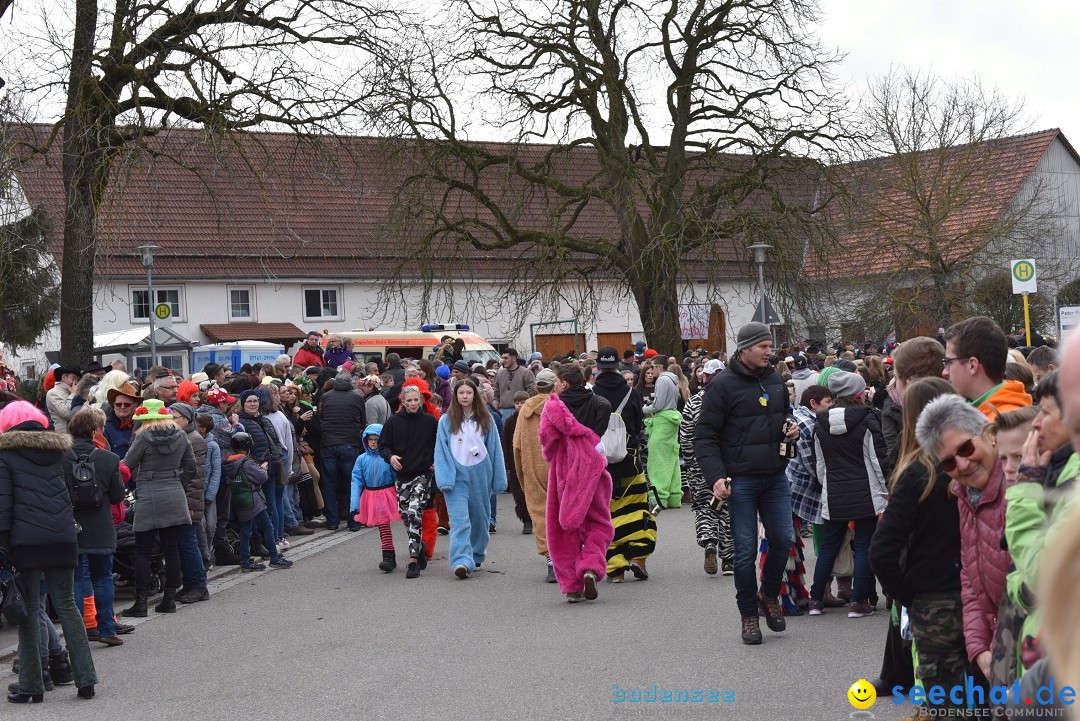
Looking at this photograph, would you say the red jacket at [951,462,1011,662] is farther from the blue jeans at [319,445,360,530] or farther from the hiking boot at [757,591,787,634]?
the blue jeans at [319,445,360,530]

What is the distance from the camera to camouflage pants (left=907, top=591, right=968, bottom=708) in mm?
5398

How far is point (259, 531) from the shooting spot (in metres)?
14.1

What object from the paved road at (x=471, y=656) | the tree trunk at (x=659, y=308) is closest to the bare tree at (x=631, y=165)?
the tree trunk at (x=659, y=308)

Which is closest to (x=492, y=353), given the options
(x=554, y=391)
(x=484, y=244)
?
(x=484, y=244)

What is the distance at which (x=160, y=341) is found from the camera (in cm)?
2914

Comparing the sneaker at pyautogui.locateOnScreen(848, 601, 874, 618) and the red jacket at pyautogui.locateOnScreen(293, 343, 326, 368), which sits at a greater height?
the red jacket at pyautogui.locateOnScreen(293, 343, 326, 368)

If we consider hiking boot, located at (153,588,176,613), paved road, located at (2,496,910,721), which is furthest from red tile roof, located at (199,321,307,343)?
hiking boot, located at (153,588,176,613)

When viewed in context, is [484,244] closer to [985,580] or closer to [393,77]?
[393,77]

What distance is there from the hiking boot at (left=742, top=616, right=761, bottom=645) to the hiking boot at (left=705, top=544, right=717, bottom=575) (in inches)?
121

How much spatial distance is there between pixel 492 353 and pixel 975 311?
1444 centimetres

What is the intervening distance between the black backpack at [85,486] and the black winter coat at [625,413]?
4.69 metres

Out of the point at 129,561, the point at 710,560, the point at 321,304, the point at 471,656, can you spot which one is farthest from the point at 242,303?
the point at 471,656

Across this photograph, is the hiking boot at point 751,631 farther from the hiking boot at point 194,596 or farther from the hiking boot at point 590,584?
the hiking boot at point 194,596

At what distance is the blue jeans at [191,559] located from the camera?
1150cm
